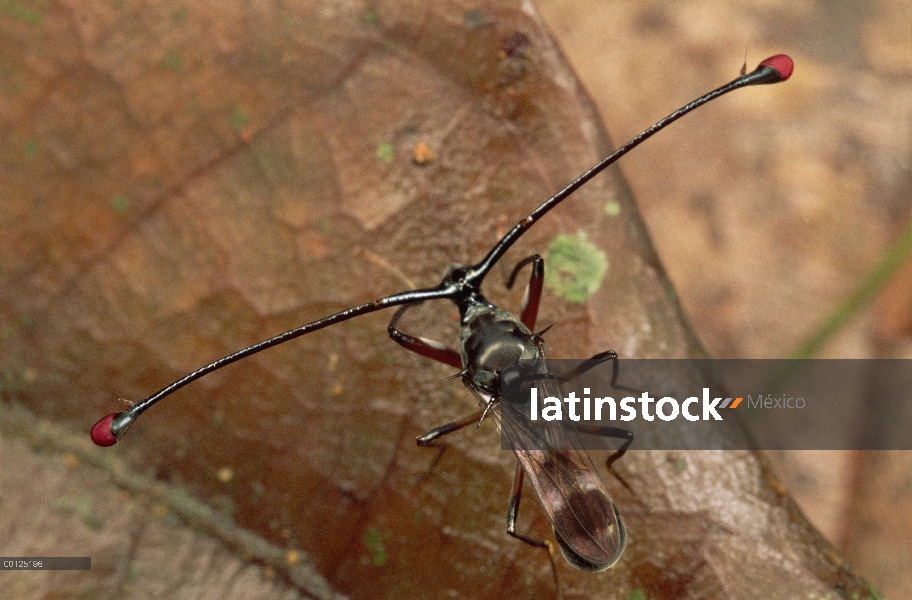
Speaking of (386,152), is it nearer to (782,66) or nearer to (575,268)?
(575,268)

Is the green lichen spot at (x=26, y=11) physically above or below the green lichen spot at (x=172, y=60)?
below

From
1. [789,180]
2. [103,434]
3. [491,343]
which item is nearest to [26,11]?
[103,434]

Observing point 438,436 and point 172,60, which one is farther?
point 172,60

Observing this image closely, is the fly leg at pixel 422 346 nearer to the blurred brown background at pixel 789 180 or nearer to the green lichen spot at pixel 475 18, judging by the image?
the green lichen spot at pixel 475 18

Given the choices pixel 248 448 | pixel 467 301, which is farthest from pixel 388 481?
pixel 467 301

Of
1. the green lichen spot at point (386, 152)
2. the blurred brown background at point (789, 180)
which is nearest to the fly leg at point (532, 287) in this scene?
the green lichen spot at point (386, 152)

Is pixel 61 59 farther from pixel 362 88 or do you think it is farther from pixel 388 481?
pixel 388 481

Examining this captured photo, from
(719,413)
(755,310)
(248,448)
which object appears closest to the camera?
(719,413)
